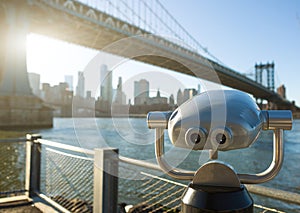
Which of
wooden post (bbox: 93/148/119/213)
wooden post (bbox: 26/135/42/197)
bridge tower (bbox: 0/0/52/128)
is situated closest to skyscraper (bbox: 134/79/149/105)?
wooden post (bbox: 93/148/119/213)

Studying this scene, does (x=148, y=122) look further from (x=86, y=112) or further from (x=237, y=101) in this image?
(x=86, y=112)

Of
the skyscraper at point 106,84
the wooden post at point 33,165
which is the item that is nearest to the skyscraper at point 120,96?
the skyscraper at point 106,84

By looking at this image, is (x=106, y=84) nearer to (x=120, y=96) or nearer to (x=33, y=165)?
(x=120, y=96)

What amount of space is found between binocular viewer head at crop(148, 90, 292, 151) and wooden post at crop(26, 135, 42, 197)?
2.08 metres

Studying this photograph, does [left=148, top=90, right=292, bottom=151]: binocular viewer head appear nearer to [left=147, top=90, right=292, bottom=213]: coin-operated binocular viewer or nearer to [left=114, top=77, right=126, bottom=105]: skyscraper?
[left=147, top=90, right=292, bottom=213]: coin-operated binocular viewer

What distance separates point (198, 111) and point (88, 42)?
20.4 meters

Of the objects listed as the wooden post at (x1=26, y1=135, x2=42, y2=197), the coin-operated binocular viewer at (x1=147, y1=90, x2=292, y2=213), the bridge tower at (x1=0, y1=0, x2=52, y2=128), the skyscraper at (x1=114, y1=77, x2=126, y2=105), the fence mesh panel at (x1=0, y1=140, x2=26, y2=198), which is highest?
the bridge tower at (x1=0, y1=0, x2=52, y2=128)

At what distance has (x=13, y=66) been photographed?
53.9 ft

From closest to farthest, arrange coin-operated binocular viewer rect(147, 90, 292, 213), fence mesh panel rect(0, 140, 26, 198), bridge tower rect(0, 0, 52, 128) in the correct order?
coin-operated binocular viewer rect(147, 90, 292, 213)
fence mesh panel rect(0, 140, 26, 198)
bridge tower rect(0, 0, 52, 128)

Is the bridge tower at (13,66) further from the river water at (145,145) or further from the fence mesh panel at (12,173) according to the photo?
the river water at (145,145)

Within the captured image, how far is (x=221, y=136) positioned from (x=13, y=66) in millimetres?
18083

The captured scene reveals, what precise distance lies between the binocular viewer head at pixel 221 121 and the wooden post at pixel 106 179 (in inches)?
34.6

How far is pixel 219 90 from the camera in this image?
62 cm

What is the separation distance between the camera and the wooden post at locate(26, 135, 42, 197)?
2.38 meters
